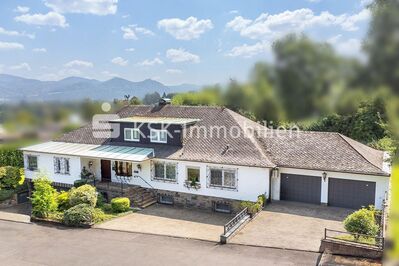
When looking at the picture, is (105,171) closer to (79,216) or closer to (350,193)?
(79,216)

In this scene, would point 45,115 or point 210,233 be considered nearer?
point 210,233

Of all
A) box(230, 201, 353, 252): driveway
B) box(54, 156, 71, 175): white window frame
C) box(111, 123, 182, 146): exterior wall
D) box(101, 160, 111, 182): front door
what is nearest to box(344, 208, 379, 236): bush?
box(230, 201, 353, 252): driveway

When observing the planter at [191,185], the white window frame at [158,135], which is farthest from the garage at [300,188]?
the white window frame at [158,135]

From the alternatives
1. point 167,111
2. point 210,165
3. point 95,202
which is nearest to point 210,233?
point 210,165

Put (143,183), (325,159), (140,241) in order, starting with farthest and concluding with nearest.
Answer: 1. (143,183)
2. (325,159)
3. (140,241)

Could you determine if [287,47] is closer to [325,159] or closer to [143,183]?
[325,159]

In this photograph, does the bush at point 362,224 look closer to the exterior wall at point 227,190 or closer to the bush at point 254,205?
the bush at point 254,205
